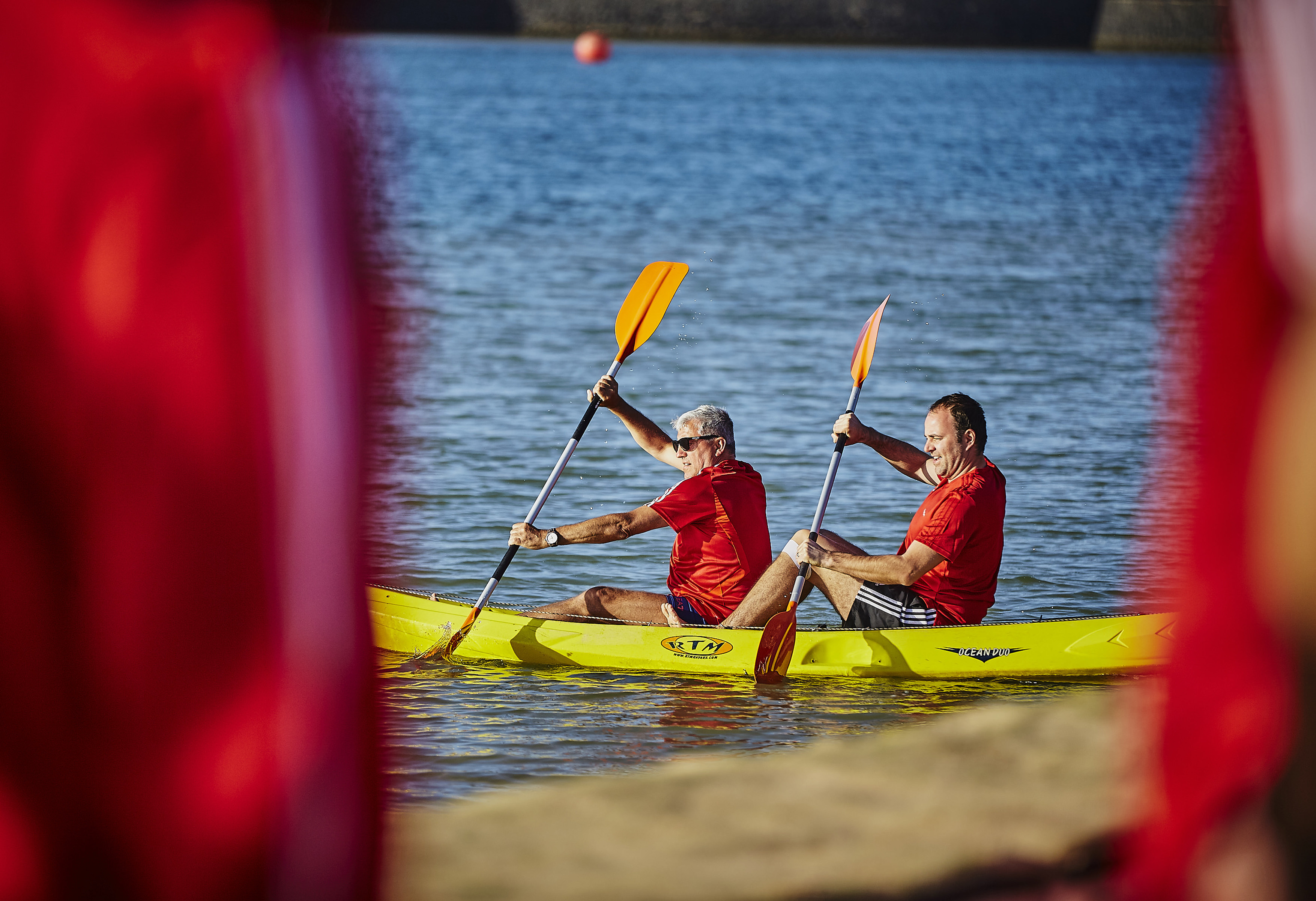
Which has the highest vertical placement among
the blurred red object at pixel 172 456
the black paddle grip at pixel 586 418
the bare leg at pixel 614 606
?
the blurred red object at pixel 172 456

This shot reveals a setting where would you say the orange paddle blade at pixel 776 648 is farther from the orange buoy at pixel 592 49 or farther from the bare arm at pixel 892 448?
the orange buoy at pixel 592 49

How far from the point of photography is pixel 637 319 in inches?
325

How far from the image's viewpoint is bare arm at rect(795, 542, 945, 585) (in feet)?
21.9

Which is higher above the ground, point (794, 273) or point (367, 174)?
point (367, 174)

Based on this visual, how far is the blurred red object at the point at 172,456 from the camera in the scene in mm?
750

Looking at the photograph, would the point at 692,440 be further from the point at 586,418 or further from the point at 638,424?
the point at 586,418

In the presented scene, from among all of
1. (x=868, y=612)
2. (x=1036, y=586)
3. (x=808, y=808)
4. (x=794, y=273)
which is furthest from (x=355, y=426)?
(x=794, y=273)

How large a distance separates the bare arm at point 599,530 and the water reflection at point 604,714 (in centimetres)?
61

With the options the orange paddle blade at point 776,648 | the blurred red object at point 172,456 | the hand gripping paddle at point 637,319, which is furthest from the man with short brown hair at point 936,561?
the blurred red object at point 172,456

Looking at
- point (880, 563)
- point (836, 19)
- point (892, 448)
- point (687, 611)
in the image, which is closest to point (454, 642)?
point (687, 611)

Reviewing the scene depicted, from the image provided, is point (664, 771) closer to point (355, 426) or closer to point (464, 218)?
point (355, 426)

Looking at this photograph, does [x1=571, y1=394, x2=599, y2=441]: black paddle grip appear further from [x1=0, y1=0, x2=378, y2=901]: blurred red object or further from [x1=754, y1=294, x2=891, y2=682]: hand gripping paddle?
[x1=0, y1=0, x2=378, y2=901]: blurred red object

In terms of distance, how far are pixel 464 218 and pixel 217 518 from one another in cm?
2291

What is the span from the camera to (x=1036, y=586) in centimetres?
845
